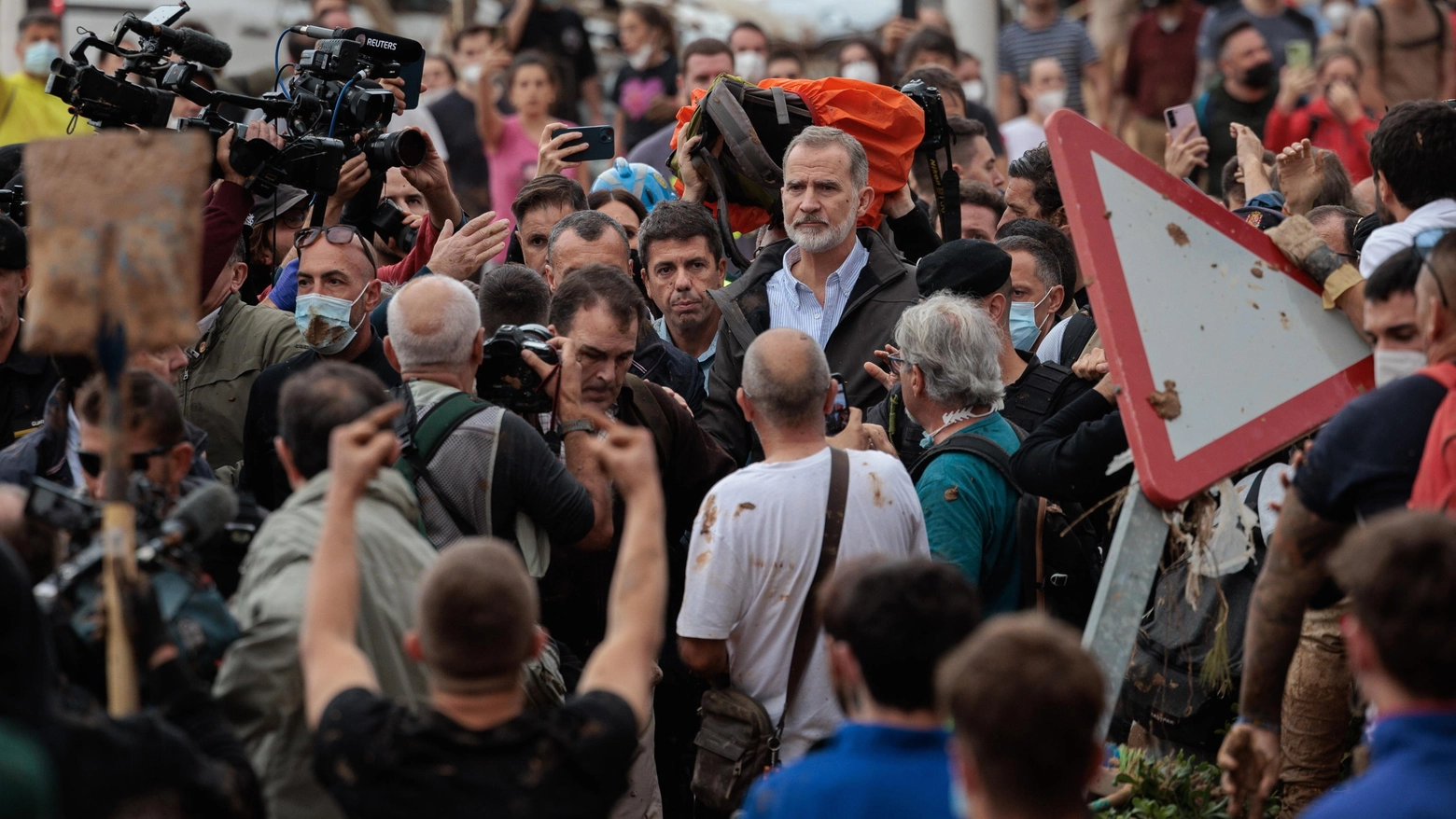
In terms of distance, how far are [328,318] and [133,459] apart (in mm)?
1629

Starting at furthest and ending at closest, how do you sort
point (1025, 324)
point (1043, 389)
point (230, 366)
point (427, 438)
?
point (1025, 324)
point (230, 366)
point (1043, 389)
point (427, 438)

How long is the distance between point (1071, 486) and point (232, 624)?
213cm

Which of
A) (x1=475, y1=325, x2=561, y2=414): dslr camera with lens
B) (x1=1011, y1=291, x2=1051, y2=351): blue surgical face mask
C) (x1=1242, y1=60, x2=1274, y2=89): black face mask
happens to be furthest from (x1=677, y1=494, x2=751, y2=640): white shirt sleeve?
(x1=1242, y1=60, x2=1274, y2=89): black face mask

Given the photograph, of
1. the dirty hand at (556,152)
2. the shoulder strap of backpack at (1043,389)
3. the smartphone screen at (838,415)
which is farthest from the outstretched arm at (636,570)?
the dirty hand at (556,152)

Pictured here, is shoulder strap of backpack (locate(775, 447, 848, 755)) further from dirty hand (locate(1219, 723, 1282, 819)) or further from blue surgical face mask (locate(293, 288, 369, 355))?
blue surgical face mask (locate(293, 288, 369, 355))

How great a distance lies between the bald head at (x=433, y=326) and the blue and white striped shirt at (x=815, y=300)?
1751 millimetres

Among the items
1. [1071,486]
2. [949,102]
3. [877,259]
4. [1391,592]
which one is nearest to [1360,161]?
[949,102]

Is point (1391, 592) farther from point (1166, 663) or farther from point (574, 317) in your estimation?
point (574, 317)

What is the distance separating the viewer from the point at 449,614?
2812 mm

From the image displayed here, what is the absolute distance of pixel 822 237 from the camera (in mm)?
5766

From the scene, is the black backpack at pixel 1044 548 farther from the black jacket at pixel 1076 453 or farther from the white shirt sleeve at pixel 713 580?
the white shirt sleeve at pixel 713 580

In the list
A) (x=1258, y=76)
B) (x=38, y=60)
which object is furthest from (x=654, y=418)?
(x=38, y=60)

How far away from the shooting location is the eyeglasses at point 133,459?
3.64 metres

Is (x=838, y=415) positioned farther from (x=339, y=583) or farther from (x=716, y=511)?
(x=339, y=583)
